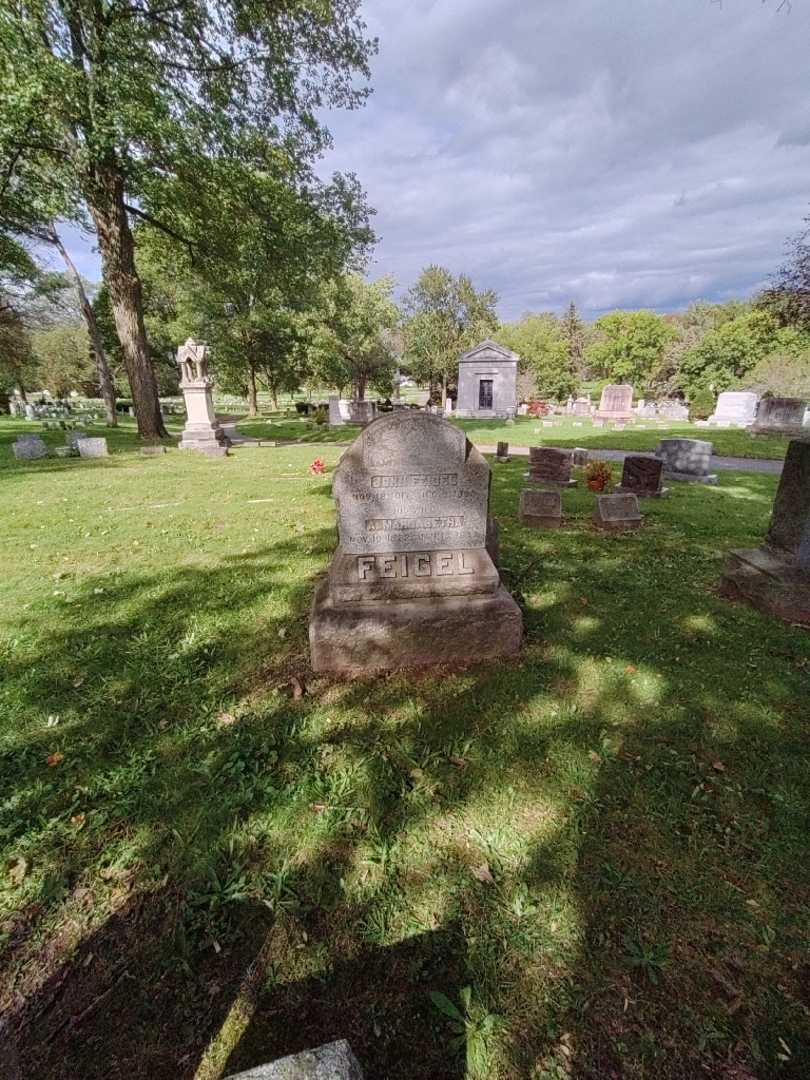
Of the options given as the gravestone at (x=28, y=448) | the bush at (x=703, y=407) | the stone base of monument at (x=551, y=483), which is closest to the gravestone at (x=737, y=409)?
the bush at (x=703, y=407)

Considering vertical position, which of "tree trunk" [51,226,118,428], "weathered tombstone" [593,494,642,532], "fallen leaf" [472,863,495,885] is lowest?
"fallen leaf" [472,863,495,885]

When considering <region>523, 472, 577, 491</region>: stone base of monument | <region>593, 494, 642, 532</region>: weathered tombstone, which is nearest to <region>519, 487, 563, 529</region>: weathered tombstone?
<region>593, 494, 642, 532</region>: weathered tombstone

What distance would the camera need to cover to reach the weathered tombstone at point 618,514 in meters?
7.04

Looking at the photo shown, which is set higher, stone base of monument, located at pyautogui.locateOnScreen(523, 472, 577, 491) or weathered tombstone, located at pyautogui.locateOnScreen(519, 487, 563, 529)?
weathered tombstone, located at pyautogui.locateOnScreen(519, 487, 563, 529)

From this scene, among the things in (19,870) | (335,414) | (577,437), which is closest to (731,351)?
(577,437)

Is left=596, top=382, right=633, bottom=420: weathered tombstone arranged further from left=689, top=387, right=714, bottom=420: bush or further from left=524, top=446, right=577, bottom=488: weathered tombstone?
left=524, top=446, right=577, bottom=488: weathered tombstone

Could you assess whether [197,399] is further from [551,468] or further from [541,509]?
[541,509]

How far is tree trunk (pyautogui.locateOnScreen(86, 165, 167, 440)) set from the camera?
13.5 metres

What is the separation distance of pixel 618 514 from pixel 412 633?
492 cm

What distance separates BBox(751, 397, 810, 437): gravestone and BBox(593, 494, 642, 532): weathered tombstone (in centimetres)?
1919

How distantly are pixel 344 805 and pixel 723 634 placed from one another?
3504mm

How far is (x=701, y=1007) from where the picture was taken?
5.38 feet

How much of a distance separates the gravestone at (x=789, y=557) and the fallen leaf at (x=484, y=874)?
149 inches

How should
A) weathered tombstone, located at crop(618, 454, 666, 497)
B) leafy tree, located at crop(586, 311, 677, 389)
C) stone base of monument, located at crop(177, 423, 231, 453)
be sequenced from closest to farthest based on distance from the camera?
weathered tombstone, located at crop(618, 454, 666, 497) < stone base of monument, located at crop(177, 423, 231, 453) < leafy tree, located at crop(586, 311, 677, 389)
